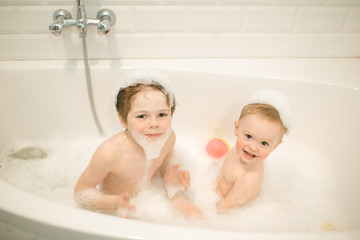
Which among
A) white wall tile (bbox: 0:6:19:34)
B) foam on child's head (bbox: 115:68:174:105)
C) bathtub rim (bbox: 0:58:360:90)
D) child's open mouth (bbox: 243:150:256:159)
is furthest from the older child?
white wall tile (bbox: 0:6:19:34)

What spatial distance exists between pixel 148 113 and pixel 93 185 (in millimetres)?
303

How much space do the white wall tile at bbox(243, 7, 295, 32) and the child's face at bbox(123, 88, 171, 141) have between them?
24.3 inches

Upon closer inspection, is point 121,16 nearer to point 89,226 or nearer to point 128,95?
point 128,95

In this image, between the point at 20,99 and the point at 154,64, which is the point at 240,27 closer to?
the point at 154,64

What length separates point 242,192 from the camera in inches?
40.1

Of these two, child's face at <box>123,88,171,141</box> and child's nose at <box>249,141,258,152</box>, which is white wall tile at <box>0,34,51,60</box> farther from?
child's nose at <box>249,141,258,152</box>

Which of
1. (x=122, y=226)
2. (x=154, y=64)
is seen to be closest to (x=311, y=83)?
(x=154, y=64)

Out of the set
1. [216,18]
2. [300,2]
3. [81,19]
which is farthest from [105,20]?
[300,2]

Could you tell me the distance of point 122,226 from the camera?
0.64 m

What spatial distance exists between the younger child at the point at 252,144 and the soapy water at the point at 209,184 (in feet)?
0.25

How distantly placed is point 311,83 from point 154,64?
0.70 m

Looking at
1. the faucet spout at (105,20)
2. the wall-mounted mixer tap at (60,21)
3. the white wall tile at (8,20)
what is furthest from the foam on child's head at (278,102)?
the white wall tile at (8,20)

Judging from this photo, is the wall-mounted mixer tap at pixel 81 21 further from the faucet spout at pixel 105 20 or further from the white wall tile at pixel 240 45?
the white wall tile at pixel 240 45

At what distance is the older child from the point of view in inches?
33.4
